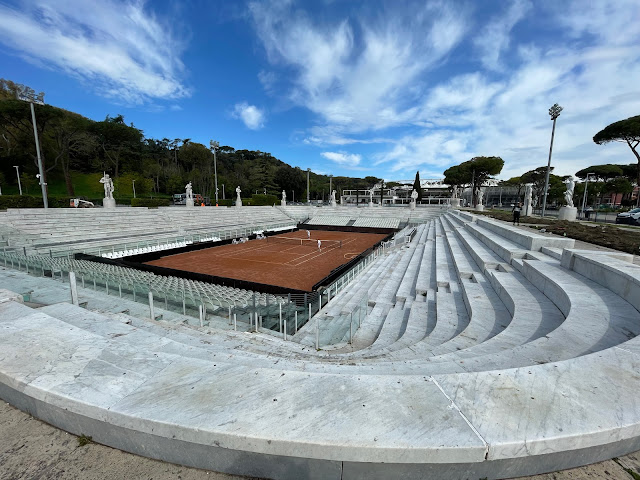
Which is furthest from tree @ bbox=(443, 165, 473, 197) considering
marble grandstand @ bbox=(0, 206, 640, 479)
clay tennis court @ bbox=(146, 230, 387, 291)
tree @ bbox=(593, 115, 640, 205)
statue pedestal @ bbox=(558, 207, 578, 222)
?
marble grandstand @ bbox=(0, 206, 640, 479)

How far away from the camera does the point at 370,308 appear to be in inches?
347

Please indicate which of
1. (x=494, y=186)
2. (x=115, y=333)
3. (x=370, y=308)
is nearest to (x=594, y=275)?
(x=370, y=308)

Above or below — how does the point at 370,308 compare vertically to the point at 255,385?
below

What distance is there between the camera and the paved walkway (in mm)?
1761

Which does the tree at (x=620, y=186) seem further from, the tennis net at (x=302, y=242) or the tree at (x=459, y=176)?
the tennis net at (x=302, y=242)

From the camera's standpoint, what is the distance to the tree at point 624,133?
37422 millimetres

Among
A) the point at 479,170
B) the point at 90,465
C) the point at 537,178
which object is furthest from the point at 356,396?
the point at 537,178

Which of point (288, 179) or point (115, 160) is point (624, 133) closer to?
point (288, 179)

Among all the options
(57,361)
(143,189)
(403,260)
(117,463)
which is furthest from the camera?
(143,189)

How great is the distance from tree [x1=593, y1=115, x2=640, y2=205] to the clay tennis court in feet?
135

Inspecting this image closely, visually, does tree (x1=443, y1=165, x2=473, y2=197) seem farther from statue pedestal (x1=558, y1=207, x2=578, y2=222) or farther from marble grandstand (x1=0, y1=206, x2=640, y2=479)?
marble grandstand (x1=0, y1=206, x2=640, y2=479)

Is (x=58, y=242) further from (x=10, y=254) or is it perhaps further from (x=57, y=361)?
(x=57, y=361)

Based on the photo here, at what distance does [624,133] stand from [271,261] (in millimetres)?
53257

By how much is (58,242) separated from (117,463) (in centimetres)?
2289
